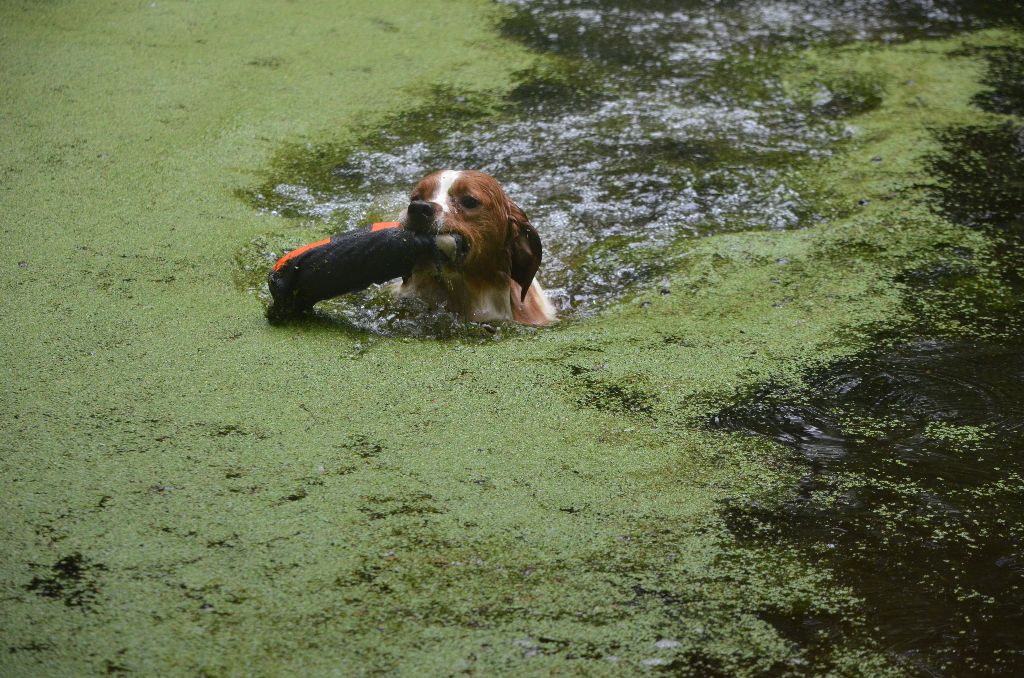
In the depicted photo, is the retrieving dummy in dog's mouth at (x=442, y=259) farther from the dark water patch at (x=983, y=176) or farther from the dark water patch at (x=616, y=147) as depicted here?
the dark water patch at (x=983, y=176)

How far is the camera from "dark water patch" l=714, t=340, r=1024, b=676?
235 centimetres

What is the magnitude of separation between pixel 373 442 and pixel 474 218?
3.74ft

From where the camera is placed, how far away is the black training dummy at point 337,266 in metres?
3.49

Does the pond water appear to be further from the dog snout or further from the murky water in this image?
the dog snout

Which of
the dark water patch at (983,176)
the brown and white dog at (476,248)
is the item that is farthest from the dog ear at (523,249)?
the dark water patch at (983,176)

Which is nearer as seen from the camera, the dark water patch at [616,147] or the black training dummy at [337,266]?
the black training dummy at [337,266]

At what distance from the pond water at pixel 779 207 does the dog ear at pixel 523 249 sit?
1.10 feet

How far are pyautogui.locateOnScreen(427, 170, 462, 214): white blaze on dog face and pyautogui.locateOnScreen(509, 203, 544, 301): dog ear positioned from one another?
29 centimetres

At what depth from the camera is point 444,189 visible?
375 cm

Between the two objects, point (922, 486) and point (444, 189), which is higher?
point (444, 189)

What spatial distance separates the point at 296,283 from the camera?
3514 mm

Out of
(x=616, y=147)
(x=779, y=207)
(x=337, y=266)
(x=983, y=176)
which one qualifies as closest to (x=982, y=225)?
(x=983, y=176)

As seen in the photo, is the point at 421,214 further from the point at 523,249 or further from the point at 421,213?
the point at 523,249

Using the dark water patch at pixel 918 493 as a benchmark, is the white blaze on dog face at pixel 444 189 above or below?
above
